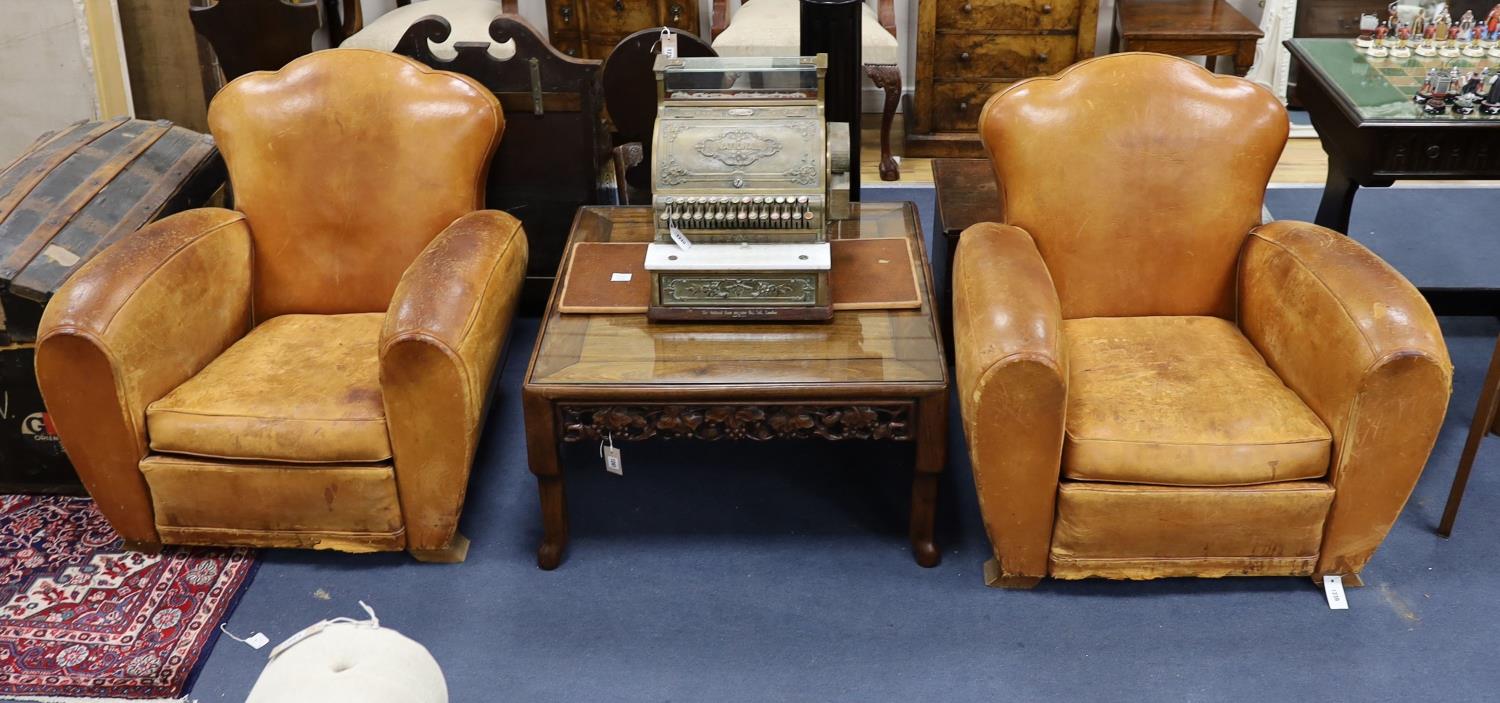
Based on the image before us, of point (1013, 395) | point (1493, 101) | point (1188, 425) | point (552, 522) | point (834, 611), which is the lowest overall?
point (834, 611)

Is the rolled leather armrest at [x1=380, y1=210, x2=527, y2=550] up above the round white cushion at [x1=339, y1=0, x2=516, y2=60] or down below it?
below

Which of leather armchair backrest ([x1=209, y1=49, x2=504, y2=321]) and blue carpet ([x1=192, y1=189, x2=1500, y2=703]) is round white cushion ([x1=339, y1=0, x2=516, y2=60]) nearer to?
leather armchair backrest ([x1=209, y1=49, x2=504, y2=321])

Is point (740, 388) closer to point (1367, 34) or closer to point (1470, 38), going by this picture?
point (1367, 34)

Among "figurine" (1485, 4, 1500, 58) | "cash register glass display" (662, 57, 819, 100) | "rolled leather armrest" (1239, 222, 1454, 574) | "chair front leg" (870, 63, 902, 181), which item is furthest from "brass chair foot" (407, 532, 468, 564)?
"figurine" (1485, 4, 1500, 58)

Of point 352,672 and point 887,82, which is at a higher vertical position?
point 887,82

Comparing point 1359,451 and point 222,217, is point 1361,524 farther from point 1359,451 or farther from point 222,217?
point 222,217

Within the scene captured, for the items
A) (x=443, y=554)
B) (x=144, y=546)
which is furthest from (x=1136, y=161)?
(x=144, y=546)

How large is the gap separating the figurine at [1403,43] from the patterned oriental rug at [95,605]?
127 inches

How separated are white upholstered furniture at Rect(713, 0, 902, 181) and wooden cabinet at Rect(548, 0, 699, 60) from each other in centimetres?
19

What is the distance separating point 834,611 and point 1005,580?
37 centimetres

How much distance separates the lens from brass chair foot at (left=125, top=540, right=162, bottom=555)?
9.34ft

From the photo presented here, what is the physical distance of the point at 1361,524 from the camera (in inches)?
102

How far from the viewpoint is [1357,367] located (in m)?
2.44

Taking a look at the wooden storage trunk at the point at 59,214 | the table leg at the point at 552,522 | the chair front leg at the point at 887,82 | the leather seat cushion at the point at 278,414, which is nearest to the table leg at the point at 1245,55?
the chair front leg at the point at 887,82
